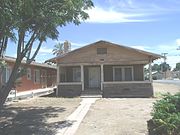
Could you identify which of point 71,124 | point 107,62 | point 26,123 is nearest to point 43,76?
point 107,62

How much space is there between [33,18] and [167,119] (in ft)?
19.0

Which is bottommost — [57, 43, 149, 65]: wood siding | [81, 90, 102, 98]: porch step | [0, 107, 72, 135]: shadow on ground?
[0, 107, 72, 135]: shadow on ground

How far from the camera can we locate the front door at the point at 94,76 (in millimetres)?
35312

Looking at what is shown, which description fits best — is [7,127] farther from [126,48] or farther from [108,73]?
[108,73]

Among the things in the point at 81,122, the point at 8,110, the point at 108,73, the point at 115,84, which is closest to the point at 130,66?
the point at 108,73

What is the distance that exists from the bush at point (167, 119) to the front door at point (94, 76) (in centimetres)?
2199

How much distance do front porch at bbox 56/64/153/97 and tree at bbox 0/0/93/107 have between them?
14976mm

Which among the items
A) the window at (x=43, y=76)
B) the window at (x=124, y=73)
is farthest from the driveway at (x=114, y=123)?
the window at (x=43, y=76)

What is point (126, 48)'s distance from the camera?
3091 cm

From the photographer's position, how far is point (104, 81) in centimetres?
3331

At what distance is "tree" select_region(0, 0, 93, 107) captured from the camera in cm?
1072

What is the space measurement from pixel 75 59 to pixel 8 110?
1316 cm

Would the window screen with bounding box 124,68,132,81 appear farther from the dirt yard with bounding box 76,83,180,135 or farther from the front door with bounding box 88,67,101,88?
the dirt yard with bounding box 76,83,180,135

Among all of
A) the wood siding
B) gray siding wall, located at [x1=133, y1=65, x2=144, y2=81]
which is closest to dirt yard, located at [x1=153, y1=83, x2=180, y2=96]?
gray siding wall, located at [x1=133, y1=65, x2=144, y2=81]
